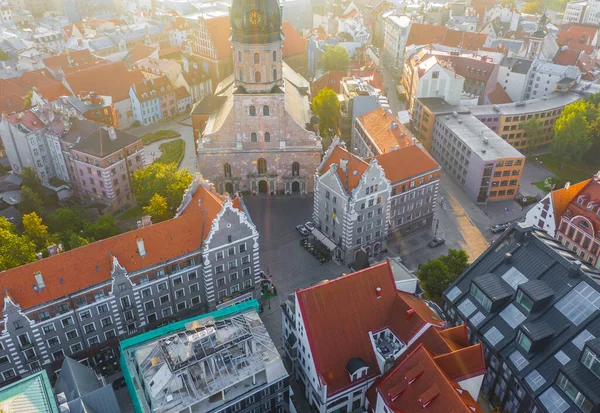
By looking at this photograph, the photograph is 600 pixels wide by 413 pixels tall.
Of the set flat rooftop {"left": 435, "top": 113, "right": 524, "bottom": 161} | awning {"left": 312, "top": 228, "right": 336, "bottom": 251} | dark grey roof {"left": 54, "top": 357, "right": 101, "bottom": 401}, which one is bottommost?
awning {"left": 312, "top": 228, "right": 336, "bottom": 251}

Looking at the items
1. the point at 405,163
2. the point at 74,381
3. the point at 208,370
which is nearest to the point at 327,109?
the point at 405,163

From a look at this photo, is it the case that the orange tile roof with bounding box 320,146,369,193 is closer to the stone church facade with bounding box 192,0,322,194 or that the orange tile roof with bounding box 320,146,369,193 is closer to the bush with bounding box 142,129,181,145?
the stone church facade with bounding box 192,0,322,194

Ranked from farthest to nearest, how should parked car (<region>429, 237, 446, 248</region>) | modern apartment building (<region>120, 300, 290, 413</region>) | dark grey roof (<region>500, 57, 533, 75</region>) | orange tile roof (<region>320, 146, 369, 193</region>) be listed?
dark grey roof (<region>500, 57, 533, 75</region>)
parked car (<region>429, 237, 446, 248</region>)
orange tile roof (<region>320, 146, 369, 193</region>)
modern apartment building (<region>120, 300, 290, 413</region>)

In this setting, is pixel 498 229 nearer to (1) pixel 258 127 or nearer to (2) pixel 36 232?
(1) pixel 258 127

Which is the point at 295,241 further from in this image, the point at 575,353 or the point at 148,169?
the point at 575,353

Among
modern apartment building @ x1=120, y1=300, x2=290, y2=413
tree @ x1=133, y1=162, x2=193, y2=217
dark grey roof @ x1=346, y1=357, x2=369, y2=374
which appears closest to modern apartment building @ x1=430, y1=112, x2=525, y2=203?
tree @ x1=133, y1=162, x2=193, y2=217

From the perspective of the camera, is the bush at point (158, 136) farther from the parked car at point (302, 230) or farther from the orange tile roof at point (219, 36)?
the parked car at point (302, 230)
